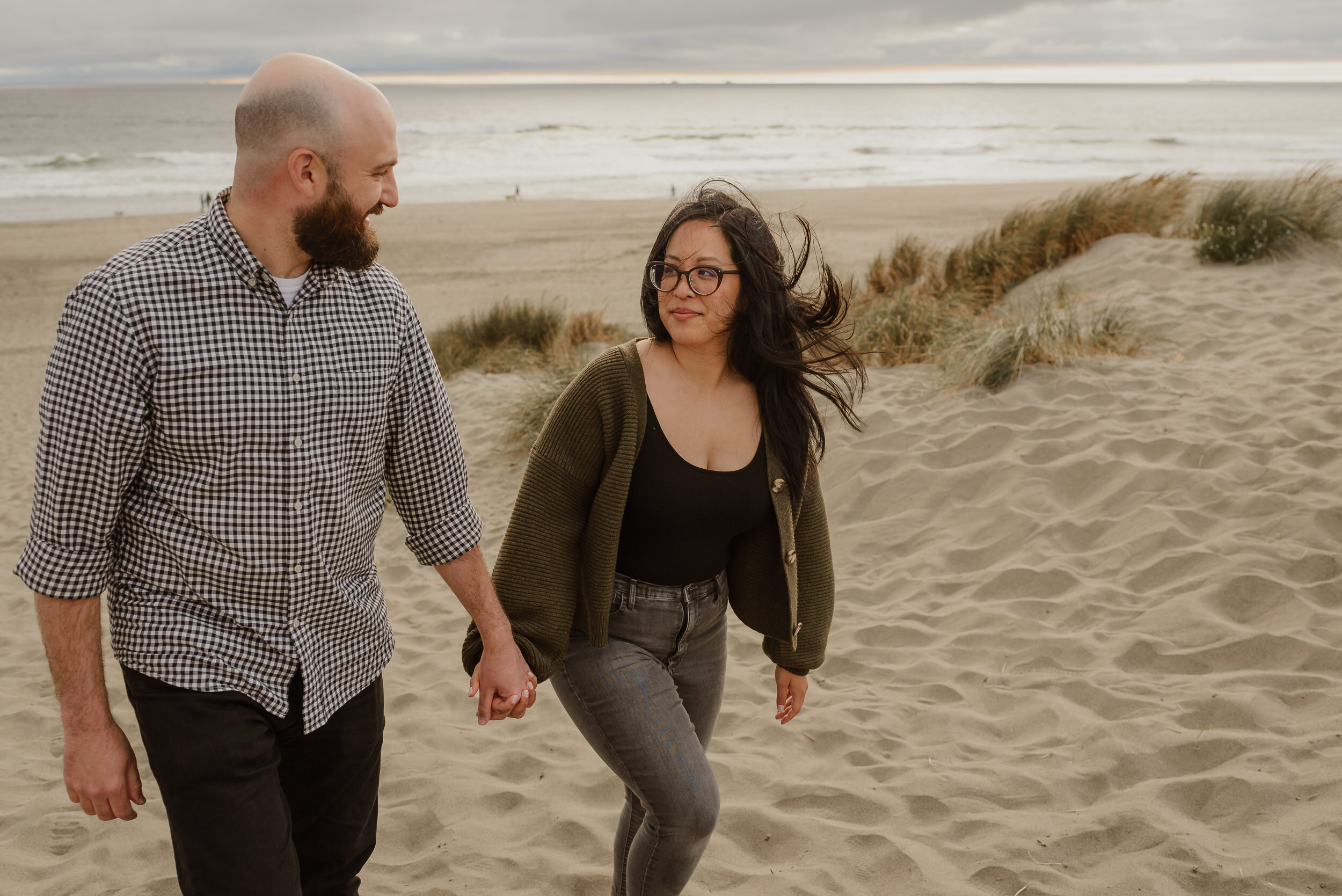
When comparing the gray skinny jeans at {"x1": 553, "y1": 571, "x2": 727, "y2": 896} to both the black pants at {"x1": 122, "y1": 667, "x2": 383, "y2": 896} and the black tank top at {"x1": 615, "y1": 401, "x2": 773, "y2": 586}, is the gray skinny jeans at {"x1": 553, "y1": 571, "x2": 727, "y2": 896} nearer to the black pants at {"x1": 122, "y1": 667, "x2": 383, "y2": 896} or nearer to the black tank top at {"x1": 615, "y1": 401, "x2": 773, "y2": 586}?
the black tank top at {"x1": 615, "y1": 401, "x2": 773, "y2": 586}

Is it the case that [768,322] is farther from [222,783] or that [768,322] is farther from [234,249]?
[222,783]

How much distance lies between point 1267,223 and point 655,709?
29.6 ft

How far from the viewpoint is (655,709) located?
7.51ft

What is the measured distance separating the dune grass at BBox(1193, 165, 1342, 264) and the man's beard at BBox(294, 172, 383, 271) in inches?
351

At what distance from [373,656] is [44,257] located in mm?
18807

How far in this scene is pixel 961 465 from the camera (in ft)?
19.8

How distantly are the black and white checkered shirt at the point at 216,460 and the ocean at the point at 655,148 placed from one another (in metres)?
26.4

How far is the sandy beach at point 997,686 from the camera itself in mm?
3131

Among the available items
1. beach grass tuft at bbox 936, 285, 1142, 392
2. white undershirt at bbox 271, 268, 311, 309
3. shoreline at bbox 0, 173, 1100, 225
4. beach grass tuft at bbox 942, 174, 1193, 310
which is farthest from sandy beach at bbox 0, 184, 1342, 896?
shoreline at bbox 0, 173, 1100, 225

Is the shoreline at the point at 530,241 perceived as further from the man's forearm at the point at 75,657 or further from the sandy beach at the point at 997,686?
the man's forearm at the point at 75,657

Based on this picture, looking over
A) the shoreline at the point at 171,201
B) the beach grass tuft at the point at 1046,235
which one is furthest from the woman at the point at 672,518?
the shoreline at the point at 171,201

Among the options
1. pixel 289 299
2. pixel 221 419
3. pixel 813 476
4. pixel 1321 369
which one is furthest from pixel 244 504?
pixel 1321 369

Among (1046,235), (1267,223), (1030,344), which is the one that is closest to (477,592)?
(1030,344)

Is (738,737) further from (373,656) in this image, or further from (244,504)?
(244,504)
